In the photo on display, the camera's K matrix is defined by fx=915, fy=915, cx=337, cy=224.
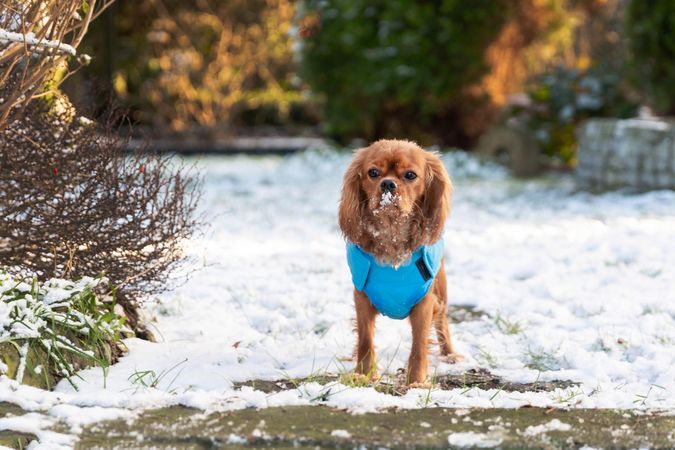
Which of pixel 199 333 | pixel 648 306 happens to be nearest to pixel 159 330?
pixel 199 333

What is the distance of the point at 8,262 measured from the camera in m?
3.89

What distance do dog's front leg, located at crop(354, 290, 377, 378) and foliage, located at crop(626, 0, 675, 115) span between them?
691cm

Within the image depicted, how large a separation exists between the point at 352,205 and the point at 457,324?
51.9 inches

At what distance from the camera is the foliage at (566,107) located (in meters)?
11.5

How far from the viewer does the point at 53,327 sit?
135 inches

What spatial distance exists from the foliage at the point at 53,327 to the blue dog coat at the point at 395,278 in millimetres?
1006

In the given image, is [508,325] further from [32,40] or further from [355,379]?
[32,40]

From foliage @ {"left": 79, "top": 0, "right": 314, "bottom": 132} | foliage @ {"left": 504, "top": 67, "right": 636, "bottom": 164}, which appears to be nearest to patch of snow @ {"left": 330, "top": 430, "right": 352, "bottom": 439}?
foliage @ {"left": 504, "top": 67, "right": 636, "bottom": 164}

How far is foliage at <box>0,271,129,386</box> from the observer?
3.34 m

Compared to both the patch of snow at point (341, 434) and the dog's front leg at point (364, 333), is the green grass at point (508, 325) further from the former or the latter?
the patch of snow at point (341, 434)

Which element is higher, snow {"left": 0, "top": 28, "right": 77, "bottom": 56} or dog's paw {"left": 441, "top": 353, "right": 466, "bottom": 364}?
snow {"left": 0, "top": 28, "right": 77, "bottom": 56}

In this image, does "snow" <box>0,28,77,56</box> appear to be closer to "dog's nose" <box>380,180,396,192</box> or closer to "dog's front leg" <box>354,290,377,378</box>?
"dog's nose" <box>380,180,396,192</box>

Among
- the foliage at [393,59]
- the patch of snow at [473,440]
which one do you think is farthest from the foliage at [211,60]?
the patch of snow at [473,440]

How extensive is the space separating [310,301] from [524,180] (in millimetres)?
6517
